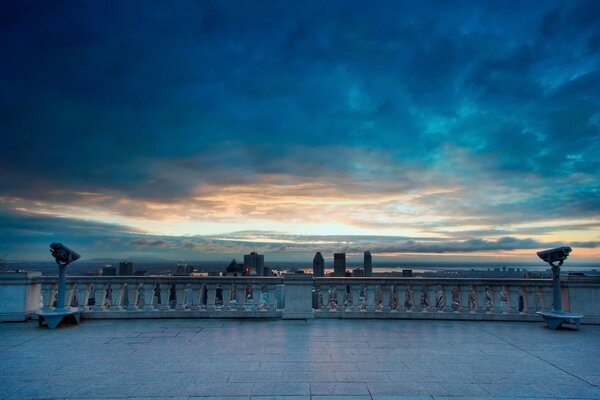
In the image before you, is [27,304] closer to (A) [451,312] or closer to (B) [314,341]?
(B) [314,341]

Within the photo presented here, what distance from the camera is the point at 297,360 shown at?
6359 millimetres

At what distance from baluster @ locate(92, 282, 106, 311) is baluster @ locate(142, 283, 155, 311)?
1022 mm

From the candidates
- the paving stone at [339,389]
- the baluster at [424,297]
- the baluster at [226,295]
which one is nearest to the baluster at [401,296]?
the baluster at [424,297]

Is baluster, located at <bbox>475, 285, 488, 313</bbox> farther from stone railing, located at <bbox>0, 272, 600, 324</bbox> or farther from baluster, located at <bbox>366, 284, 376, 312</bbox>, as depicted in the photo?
baluster, located at <bbox>366, 284, 376, 312</bbox>

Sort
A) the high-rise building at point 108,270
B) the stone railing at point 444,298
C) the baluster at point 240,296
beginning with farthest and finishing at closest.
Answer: the high-rise building at point 108,270, the baluster at point 240,296, the stone railing at point 444,298

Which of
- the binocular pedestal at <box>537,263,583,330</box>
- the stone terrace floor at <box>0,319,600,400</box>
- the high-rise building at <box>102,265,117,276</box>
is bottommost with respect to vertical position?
the stone terrace floor at <box>0,319,600,400</box>

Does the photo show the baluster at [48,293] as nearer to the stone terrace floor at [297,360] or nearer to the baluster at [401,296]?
the stone terrace floor at [297,360]

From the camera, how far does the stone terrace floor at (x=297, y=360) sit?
5.03 meters

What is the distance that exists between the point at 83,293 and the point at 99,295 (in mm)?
418

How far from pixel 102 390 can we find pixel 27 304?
6.44 m

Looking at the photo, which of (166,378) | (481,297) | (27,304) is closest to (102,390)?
(166,378)

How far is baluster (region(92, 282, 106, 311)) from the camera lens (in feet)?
32.9

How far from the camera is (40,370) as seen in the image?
230 inches

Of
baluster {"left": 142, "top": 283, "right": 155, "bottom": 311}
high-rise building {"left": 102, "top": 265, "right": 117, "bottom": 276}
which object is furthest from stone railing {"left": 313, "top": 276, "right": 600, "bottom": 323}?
high-rise building {"left": 102, "top": 265, "right": 117, "bottom": 276}
